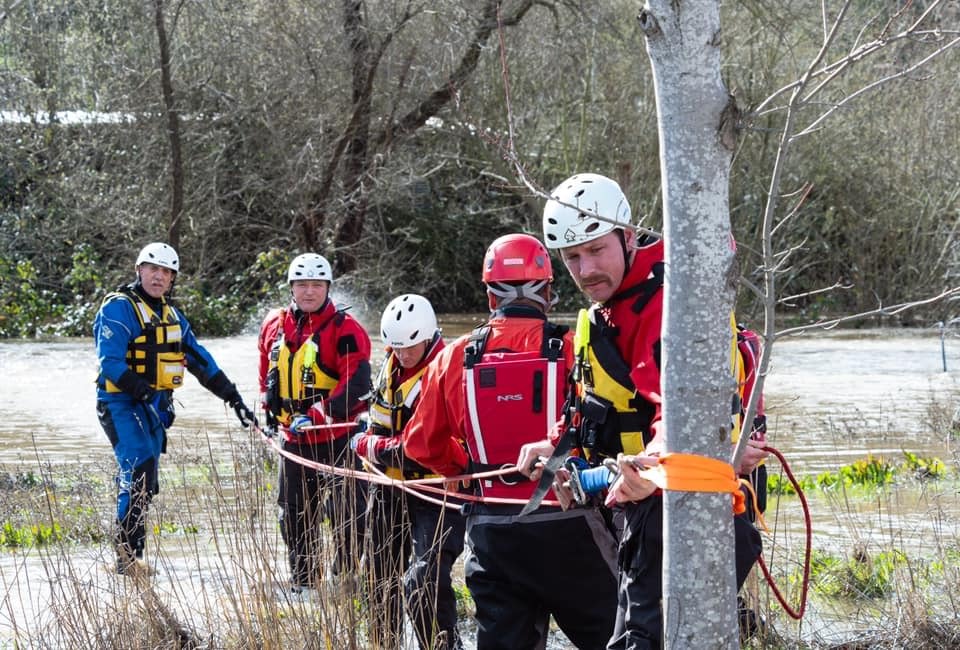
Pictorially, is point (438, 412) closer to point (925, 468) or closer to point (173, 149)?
point (925, 468)

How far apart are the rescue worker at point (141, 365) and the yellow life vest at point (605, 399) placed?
4.17 metres

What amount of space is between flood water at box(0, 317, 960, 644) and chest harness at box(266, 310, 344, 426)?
18.0 inches

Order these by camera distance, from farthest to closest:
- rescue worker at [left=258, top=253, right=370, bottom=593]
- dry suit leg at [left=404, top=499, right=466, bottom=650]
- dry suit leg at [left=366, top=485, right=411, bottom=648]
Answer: rescue worker at [left=258, top=253, right=370, bottom=593]
dry suit leg at [left=404, top=499, right=466, bottom=650]
dry suit leg at [left=366, top=485, right=411, bottom=648]

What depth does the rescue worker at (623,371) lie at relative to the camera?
11.2 feet

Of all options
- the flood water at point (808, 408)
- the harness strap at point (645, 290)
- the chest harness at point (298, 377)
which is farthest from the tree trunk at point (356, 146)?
the harness strap at point (645, 290)

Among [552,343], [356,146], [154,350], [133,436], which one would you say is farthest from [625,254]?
[356,146]

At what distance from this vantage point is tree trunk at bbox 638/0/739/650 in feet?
8.61

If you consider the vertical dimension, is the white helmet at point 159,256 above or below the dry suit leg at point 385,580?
above

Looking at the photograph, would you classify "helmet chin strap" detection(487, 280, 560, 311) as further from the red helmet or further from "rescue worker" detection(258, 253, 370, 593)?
"rescue worker" detection(258, 253, 370, 593)

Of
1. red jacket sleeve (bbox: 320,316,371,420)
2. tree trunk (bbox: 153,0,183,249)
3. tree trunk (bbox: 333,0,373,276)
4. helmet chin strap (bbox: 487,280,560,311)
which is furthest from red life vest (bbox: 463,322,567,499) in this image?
tree trunk (bbox: 153,0,183,249)

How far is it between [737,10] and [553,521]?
55.9 feet

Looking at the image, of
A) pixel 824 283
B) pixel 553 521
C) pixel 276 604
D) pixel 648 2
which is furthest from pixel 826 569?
pixel 824 283

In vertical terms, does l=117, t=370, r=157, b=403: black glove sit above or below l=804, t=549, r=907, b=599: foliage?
above

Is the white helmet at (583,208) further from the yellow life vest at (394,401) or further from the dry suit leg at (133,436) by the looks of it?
the dry suit leg at (133,436)
